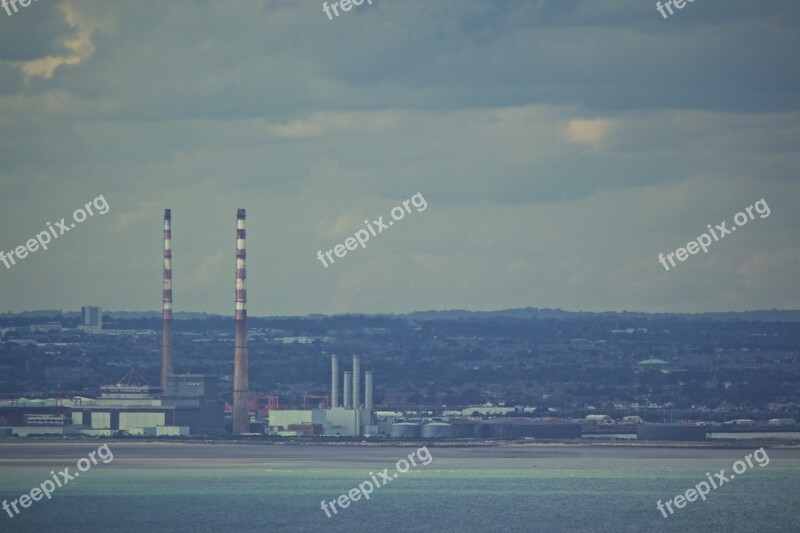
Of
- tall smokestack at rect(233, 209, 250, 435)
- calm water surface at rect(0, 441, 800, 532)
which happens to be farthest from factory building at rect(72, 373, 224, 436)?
calm water surface at rect(0, 441, 800, 532)

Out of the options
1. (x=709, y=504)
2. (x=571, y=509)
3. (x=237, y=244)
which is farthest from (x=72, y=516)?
(x=237, y=244)

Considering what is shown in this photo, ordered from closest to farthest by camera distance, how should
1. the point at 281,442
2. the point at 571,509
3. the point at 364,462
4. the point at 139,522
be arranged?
the point at 139,522
the point at 571,509
the point at 364,462
the point at 281,442

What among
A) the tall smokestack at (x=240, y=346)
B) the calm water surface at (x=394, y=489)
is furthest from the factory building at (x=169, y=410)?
the calm water surface at (x=394, y=489)

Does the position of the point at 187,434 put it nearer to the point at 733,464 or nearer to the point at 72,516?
the point at 733,464

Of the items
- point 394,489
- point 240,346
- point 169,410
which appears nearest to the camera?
point 394,489

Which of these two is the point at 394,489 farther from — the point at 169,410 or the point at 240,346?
the point at 169,410

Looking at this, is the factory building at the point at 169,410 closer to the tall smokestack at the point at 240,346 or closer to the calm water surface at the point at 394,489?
the tall smokestack at the point at 240,346

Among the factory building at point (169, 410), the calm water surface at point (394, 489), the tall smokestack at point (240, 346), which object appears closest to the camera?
the calm water surface at point (394, 489)

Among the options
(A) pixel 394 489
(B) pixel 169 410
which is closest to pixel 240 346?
(B) pixel 169 410
